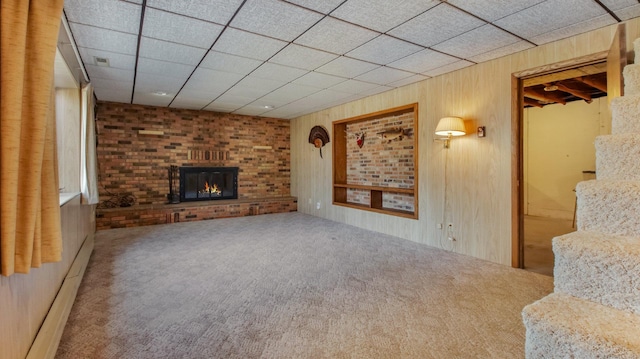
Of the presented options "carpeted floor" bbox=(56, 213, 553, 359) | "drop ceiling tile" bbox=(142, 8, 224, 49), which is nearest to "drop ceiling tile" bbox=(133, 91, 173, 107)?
"carpeted floor" bbox=(56, 213, 553, 359)

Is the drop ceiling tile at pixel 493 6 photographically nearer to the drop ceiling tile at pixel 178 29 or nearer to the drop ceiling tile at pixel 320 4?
the drop ceiling tile at pixel 320 4

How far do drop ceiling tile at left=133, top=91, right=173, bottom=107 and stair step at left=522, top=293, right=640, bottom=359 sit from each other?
230 inches

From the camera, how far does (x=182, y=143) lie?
263 inches

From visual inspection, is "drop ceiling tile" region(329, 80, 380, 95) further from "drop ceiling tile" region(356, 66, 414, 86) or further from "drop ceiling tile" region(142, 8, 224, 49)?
"drop ceiling tile" region(142, 8, 224, 49)

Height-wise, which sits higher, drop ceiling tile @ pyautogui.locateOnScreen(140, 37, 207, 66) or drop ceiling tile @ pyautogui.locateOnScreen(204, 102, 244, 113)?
drop ceiling tile @ pyautogui.locateOnScreen(204, 102, 244, 113)

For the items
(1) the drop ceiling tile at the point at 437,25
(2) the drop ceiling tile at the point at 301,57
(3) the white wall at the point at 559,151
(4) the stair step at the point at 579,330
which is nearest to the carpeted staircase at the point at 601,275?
(4) the stair step at the point at 579,330

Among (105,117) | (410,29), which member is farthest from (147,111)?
(410,29)

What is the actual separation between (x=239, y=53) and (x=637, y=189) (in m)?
3.35

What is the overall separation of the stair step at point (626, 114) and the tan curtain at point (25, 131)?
2.73 metres

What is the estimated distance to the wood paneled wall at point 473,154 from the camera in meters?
3.36

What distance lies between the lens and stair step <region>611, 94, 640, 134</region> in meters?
1.54

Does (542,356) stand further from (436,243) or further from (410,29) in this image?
(436,243)

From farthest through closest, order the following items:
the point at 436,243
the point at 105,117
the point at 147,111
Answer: the point at 147,111, the point at 105,117, the point at 436,243

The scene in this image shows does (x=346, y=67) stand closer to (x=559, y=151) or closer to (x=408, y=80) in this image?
(x=408, y=80)
